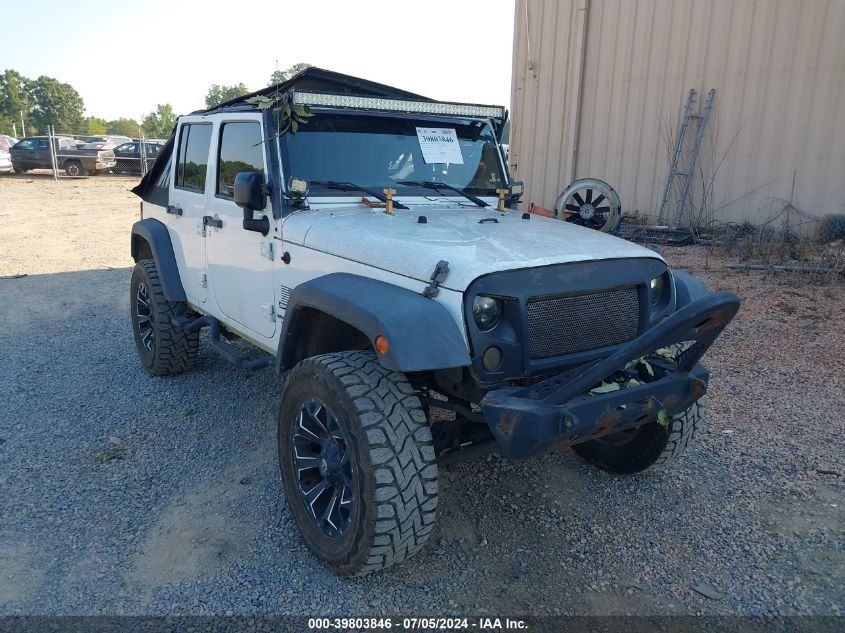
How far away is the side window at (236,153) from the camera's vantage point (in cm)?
390

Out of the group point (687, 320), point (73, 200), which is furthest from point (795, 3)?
point (73, 200)

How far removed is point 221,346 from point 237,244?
2.51ft

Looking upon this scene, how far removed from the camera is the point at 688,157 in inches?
404

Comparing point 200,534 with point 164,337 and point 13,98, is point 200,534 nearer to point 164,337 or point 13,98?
point 164,337

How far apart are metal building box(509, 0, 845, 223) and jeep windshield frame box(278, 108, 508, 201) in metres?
6.95

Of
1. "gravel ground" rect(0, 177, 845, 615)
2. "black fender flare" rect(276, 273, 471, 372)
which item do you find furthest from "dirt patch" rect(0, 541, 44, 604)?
"black fender flare" rect(276, 273, 471, 372)

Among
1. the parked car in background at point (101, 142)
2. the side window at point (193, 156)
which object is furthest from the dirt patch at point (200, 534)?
the parked car in background at point (101, 142)

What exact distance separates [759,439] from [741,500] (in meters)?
0.77

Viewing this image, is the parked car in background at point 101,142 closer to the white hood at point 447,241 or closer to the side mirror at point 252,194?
the side mirror at point 252,194

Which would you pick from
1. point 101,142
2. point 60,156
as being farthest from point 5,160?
point 101,142

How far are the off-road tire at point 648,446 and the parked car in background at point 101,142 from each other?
87.3ft

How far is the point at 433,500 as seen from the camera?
271cm

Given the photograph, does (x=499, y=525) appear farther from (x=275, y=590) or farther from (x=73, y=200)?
(x=73, y=200)

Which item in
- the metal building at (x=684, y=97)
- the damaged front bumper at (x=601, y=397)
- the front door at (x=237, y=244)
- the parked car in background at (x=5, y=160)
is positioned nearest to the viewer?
the damaged front bumper at (x=601, y=397)
